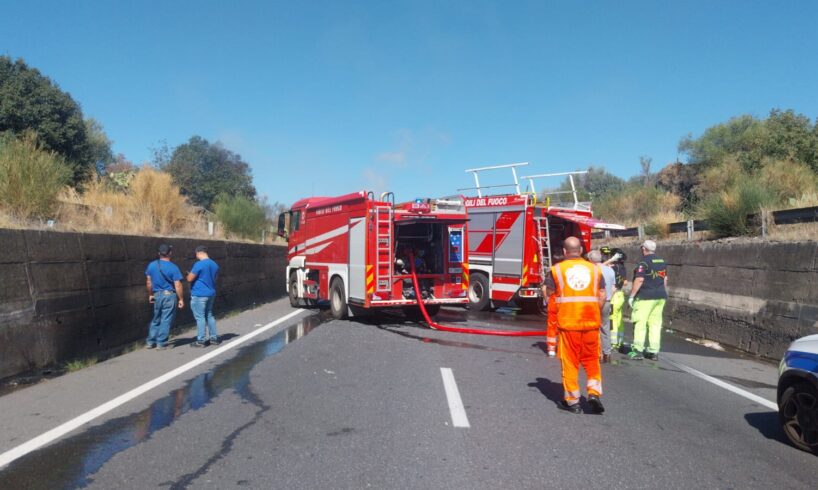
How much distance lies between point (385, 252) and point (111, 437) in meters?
8.56

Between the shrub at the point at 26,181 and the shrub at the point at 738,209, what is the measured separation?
14124 mm

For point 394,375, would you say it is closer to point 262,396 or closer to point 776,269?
point 262,396

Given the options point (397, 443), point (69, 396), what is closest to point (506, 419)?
point (397, 443)

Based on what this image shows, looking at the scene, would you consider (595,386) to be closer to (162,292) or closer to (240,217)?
(162,292)

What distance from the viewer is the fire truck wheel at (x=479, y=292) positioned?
1731cm

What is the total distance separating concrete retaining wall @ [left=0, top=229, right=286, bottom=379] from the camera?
7785mm

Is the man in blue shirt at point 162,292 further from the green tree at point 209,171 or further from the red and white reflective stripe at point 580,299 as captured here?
the green tree at point 209,171

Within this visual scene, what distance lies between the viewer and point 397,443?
5488 millimetres

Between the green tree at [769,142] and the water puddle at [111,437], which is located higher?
the green tree at [769,142]

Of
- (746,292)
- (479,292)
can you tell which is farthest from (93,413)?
(479,292)

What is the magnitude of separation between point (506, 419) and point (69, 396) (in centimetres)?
483

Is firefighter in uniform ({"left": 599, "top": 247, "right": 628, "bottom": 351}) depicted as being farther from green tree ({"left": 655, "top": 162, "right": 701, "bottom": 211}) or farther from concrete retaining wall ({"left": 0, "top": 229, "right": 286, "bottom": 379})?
green tree ({"left": 655, "top": 162, "right": 701, "bottom": 211})

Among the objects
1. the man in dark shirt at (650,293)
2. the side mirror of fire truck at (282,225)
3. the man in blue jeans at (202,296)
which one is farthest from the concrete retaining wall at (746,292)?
the side mirror of fire truck at (282,225)

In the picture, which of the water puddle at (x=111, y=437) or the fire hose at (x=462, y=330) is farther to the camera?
the fire hose at (x=462, y=330)
